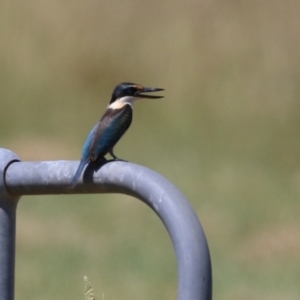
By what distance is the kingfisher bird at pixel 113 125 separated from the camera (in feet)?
5.84

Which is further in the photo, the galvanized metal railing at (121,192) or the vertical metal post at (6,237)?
the vertical metal post at (6,237)

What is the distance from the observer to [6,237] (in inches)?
45.6

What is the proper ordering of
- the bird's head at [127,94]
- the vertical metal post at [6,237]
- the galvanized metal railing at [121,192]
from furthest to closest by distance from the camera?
the bird's head at [127,94] < the vertical metal post at [6,237] < the galvanized metal railing at [121,192]

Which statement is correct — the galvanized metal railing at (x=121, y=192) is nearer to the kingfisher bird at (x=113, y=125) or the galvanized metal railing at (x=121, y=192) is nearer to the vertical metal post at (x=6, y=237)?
the vertical metal post at (x=6, y=237)

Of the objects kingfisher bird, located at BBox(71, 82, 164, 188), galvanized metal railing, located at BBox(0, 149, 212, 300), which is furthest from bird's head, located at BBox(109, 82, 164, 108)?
galvanized metal railing, located at BBox(0, 149, 212, 300)

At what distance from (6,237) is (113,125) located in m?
0.82

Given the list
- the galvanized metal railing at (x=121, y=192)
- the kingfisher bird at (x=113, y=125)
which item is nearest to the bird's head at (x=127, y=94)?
the kingfisher bird at (x=113, y=125)

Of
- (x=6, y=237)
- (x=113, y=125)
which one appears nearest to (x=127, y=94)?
(x=113, y=125)

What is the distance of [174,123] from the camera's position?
6.86 meters

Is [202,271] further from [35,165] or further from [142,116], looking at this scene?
[142,116]

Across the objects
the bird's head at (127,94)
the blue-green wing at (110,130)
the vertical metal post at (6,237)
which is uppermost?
the bird's head at (127,94)

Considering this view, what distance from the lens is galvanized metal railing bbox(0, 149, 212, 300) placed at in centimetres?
92

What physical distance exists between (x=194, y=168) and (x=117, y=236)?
1.03 m

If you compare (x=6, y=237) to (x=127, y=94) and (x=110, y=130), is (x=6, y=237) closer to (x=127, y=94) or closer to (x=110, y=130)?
(x=110, y=130)
